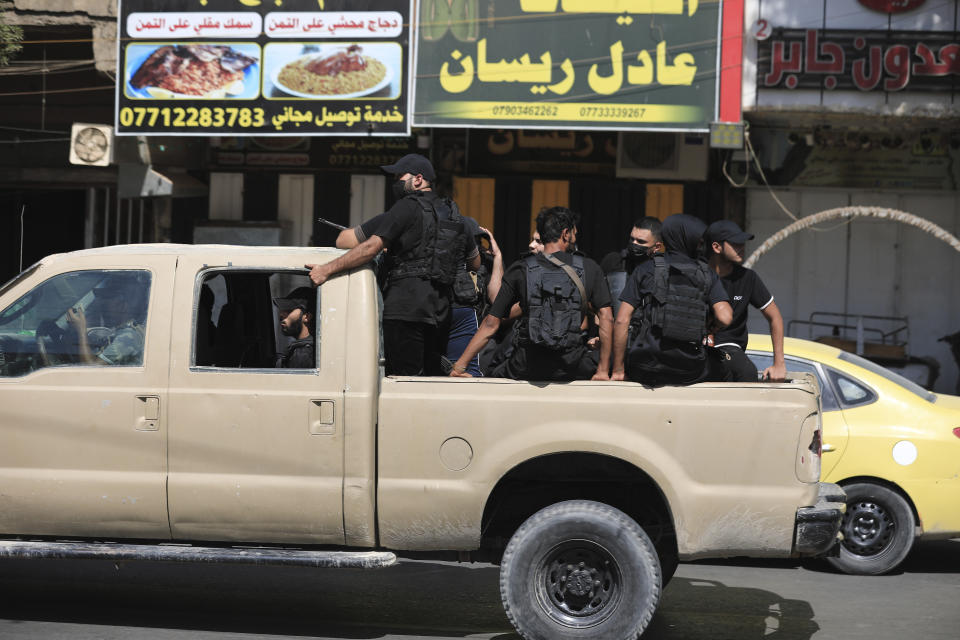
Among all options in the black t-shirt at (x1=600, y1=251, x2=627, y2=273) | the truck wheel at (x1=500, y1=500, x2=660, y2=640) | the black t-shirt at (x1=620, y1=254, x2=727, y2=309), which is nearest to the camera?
the truck wheel at (x1=500, y1=500, x2=660, y2=640)

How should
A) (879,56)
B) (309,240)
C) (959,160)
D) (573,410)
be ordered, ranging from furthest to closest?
(309,240) → (959,160) → (879,56) → (573,410)

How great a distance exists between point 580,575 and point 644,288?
1378 millimetres

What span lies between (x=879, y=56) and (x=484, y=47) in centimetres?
431

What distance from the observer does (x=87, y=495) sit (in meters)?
5.31

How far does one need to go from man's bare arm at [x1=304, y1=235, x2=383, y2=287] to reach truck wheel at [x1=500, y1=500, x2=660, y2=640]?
146 centimetres

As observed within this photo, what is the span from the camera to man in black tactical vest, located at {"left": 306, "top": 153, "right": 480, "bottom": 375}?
5.64 m

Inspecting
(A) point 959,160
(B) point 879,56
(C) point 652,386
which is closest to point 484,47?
(B) point 879,56

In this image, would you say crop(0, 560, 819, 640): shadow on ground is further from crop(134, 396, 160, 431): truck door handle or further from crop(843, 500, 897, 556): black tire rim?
crop(134, 396, 160, 431): truck door handle

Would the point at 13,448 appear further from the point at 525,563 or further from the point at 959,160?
the point at 959,160

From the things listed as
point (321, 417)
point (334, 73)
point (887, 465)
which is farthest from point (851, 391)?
point (334, 73)

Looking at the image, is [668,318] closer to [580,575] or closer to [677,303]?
[677,303]

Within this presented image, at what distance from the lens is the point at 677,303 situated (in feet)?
17.5

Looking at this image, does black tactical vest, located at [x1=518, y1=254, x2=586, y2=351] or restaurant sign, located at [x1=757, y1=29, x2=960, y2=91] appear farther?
restaurant sign, located at [x1=757, y1=29, x2=960, y2=91]

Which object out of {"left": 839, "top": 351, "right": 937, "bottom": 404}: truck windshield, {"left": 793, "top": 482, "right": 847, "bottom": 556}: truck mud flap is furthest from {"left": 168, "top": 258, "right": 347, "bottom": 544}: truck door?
{"left": 839, "top": 351, "right": 937, "bottom": 404}: truck windshield
